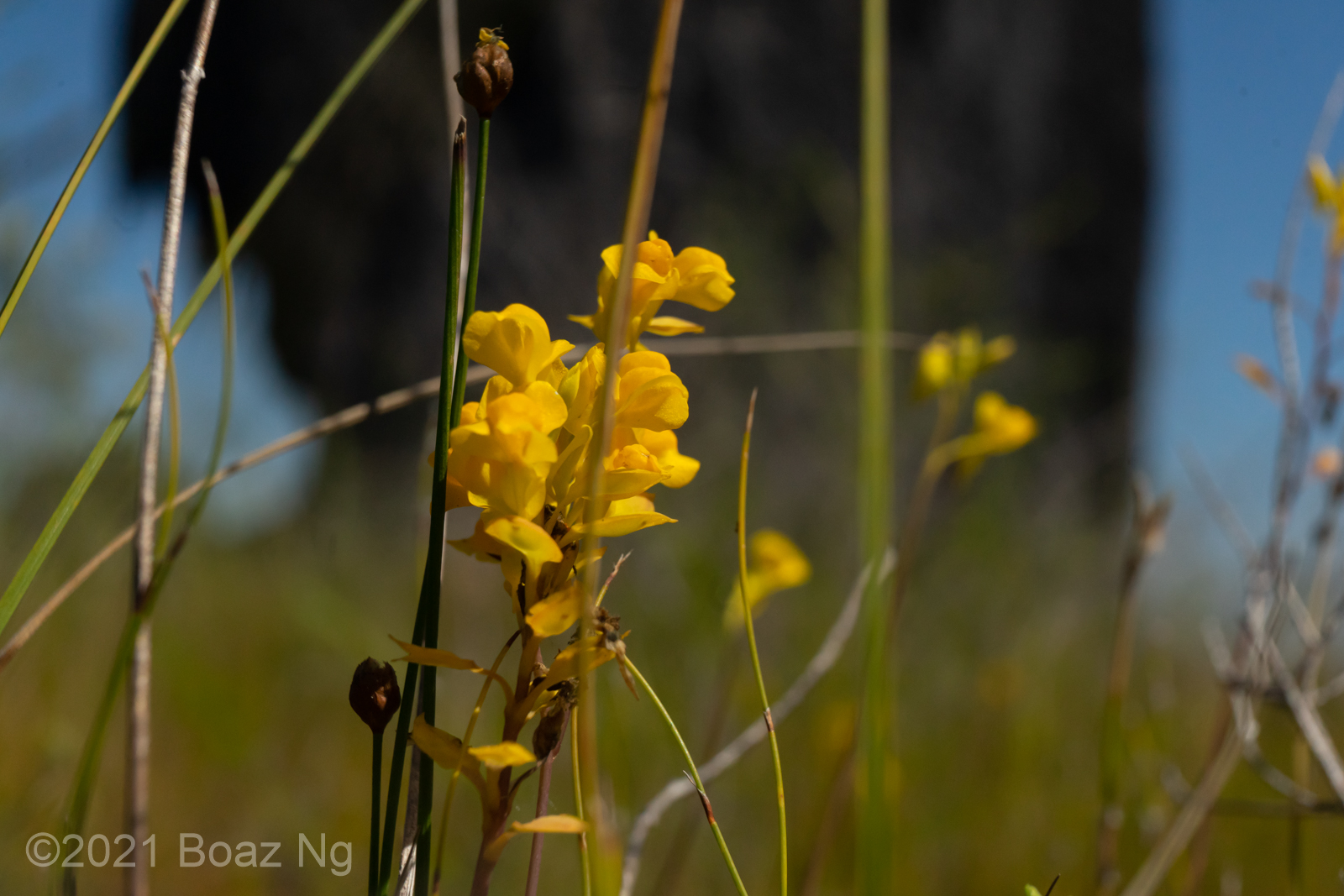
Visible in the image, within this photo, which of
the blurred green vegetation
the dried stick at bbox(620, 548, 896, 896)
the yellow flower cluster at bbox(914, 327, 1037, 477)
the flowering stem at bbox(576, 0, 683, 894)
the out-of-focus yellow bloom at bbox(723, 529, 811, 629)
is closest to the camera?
the flowering stem at bbox(576, 0, 683, 894)

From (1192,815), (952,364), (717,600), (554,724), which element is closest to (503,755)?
(554,724)

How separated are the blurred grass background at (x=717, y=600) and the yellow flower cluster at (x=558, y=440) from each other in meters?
0.14

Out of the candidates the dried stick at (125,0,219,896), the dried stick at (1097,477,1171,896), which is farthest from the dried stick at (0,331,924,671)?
the dried stick at (1097,477,1171,896)

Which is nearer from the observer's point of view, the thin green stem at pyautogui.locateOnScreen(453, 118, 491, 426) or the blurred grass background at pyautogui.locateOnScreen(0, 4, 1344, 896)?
the thin green stem at pyautogui.locateOnScreen(453, 118, 491, 426)

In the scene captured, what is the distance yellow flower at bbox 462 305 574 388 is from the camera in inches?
7.6

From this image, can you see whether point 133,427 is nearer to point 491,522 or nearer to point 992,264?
point 491,522

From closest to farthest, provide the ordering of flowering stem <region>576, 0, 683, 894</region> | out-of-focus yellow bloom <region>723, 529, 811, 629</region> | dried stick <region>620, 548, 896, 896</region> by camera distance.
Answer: flowering stem <region>576, 0, 683, 894</region> < dried stick <region>620, 548, 896, 896</region> < out-of-focus yellow bloom <region>723, 529, 811, 629</region>

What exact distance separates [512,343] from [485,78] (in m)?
0.06

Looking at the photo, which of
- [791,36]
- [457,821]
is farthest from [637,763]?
[791,36]

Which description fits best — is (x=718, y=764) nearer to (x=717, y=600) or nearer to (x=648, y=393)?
(x=648, y=393)

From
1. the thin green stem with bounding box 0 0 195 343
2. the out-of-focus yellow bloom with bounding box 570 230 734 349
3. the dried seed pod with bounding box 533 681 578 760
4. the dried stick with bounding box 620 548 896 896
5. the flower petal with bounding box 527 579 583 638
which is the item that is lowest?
the dried stick with bounding box 620 548 896 896

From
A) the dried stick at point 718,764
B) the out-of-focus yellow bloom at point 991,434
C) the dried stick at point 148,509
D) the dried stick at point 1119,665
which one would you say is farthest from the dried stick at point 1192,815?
the dried stick at point 148,509

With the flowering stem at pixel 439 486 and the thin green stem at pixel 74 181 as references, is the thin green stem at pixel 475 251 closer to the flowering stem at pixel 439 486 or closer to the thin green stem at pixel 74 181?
the flowering stem at pixel 439 486

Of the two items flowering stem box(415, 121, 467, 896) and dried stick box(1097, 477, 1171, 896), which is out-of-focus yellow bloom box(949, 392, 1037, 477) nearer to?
dried stick box(1097, 477, 1171, 896)
